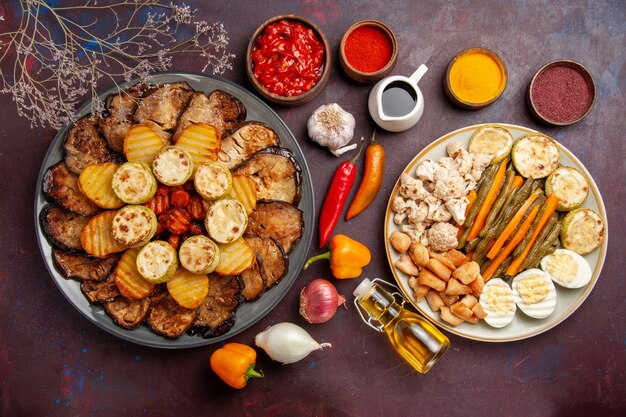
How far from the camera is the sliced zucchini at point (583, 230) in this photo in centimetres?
339

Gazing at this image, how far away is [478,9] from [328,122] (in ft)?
4.73

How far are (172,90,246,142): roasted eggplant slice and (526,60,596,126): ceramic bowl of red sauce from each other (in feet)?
6.71

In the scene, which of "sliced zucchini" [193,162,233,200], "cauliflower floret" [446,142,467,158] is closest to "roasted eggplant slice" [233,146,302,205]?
"sliced zucchini" [193,162,233,200]

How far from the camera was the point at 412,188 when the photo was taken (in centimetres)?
336

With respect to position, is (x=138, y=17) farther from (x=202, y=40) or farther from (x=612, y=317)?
(x=612, y=317)

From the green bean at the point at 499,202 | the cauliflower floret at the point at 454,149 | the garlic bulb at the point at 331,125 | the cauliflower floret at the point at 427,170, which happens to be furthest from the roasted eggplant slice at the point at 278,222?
the green bean at the point at 499,202

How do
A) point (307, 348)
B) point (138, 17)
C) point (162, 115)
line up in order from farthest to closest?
point (138, 17) < point (307, 348) < point (162, 115)

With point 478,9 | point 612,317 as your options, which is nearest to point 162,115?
point 478,9

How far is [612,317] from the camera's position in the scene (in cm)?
372

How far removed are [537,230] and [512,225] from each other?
18 cm

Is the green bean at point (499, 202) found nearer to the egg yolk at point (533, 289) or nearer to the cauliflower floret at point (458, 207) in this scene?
the cauliflower floret at point (458, 207)

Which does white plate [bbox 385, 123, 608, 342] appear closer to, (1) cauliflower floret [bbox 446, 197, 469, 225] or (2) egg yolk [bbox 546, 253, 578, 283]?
(2) egg yolk [bbox 546, 253, 578, 283]

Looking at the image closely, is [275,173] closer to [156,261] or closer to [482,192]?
[156,261]

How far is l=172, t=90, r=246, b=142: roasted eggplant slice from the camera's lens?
10.1 feet
